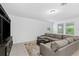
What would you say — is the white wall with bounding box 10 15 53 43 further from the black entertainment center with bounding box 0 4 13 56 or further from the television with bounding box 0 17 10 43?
the black entertainment center with bounding box 0 4 13 56

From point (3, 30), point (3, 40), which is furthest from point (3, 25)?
point (3, 40)

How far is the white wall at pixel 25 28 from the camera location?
4.73 m

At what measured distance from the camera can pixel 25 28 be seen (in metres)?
5.44

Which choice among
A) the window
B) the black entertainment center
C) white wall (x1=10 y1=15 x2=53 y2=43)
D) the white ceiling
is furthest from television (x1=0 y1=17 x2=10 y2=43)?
the window

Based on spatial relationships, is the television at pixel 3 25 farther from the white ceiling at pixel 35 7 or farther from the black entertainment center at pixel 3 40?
the white ceiling at pixel 35 7

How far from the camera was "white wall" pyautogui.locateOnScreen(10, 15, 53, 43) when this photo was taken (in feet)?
15.5

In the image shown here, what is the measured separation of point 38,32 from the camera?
654cm

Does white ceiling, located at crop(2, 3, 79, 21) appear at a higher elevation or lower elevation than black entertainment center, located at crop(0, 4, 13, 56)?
higher

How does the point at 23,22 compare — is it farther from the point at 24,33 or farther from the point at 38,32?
the point at 38,32

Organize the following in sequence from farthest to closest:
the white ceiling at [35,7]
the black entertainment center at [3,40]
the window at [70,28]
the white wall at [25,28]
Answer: the window at [70,28] < the white wall at [25,28] < the white ceiling at [35,7] < the black entertainment center at [3,40]

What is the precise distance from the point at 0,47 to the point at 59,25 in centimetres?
672

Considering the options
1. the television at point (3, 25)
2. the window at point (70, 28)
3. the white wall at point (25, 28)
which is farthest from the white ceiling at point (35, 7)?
the window at point (70, 28)

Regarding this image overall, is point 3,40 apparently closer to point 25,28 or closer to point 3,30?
point 3,30

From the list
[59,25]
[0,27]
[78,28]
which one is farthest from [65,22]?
[0,27]
